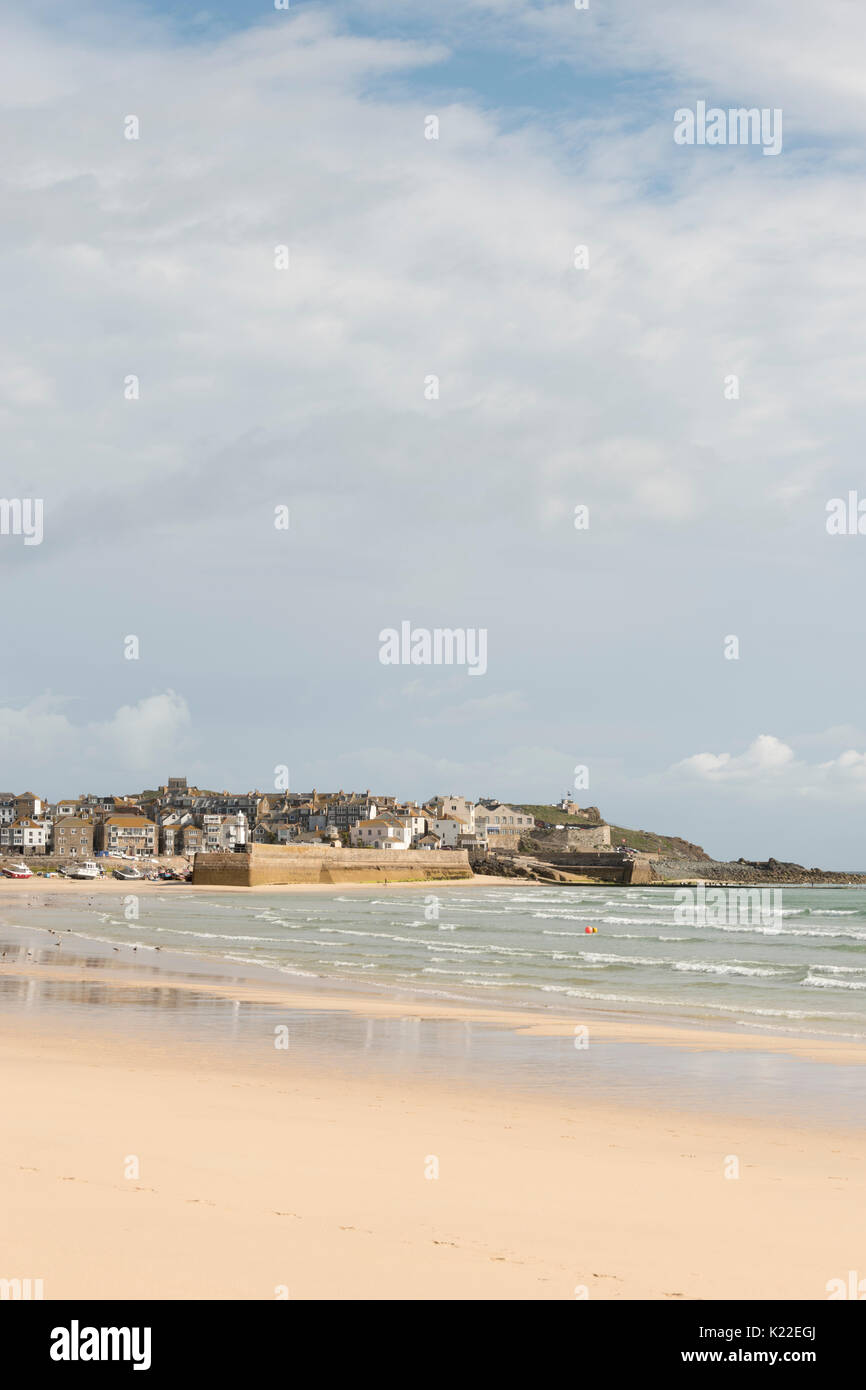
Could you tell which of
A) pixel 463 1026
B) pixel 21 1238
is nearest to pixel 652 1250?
pixel 21 1238

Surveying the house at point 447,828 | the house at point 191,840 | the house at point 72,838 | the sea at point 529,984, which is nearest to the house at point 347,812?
the house at point 447,828

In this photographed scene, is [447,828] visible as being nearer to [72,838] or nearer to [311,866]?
[72,838]

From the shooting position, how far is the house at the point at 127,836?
6949 inches

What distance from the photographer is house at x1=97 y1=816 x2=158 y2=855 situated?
176 m

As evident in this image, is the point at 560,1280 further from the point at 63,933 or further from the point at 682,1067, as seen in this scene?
the point at 63,933

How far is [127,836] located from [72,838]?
26.6 feet

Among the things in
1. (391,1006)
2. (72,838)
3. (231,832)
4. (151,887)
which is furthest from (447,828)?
(391,1006)

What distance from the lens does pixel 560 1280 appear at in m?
6.16

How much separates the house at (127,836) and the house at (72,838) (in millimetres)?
2243

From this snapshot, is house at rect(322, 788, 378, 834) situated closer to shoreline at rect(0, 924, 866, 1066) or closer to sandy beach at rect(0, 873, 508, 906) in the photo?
sandy beach at rect(0, 873, 508, 906)

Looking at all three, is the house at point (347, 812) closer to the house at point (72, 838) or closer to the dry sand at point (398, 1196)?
the house at point (72, 838)

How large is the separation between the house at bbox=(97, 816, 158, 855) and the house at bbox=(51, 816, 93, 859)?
7.36 ft

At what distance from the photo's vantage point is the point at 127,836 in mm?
177750
